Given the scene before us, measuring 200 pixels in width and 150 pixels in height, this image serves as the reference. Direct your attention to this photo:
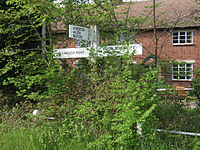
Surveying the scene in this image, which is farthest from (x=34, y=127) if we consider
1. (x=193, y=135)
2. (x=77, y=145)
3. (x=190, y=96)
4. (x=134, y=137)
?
(x=190, y=96)

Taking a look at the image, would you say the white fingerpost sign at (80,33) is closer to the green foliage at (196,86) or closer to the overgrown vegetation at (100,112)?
the overgrown vegetation at (100,112)

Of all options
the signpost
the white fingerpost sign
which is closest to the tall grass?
the signpost

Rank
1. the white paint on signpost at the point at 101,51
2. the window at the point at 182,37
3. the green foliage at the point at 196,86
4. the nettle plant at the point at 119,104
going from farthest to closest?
the window at the point at 182,37, the green foliage at the point at 196,86, the white paint on signpost at the point at 101,51, the nettle plant at the point at 119,104

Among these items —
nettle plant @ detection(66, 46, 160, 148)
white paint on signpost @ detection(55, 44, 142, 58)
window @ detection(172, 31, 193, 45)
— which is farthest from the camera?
window @ detection(172, 31, 193, 45)

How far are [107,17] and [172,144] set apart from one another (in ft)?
12.6

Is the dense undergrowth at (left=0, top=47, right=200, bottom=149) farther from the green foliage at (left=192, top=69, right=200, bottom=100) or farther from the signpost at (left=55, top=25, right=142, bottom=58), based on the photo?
the green foliage at (left=192, top=69, right=200, bottom=100)

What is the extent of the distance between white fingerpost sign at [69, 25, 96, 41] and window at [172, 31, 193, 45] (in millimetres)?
13368

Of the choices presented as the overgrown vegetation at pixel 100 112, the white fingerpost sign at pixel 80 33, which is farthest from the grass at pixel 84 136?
the white fingerpost sign at pixel 80 33

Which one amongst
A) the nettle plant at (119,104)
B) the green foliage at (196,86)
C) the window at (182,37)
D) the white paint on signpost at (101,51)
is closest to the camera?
the nettle plant at (119,104)

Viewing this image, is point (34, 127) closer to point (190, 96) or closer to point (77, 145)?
point (77, 145)

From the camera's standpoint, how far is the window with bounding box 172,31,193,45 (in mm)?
17562

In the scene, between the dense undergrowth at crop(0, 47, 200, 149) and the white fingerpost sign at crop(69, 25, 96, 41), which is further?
the white fingerpost sign at crop(69, 25, 96, 41)

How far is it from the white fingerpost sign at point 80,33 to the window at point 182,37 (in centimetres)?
1337

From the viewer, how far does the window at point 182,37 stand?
57.6ft
